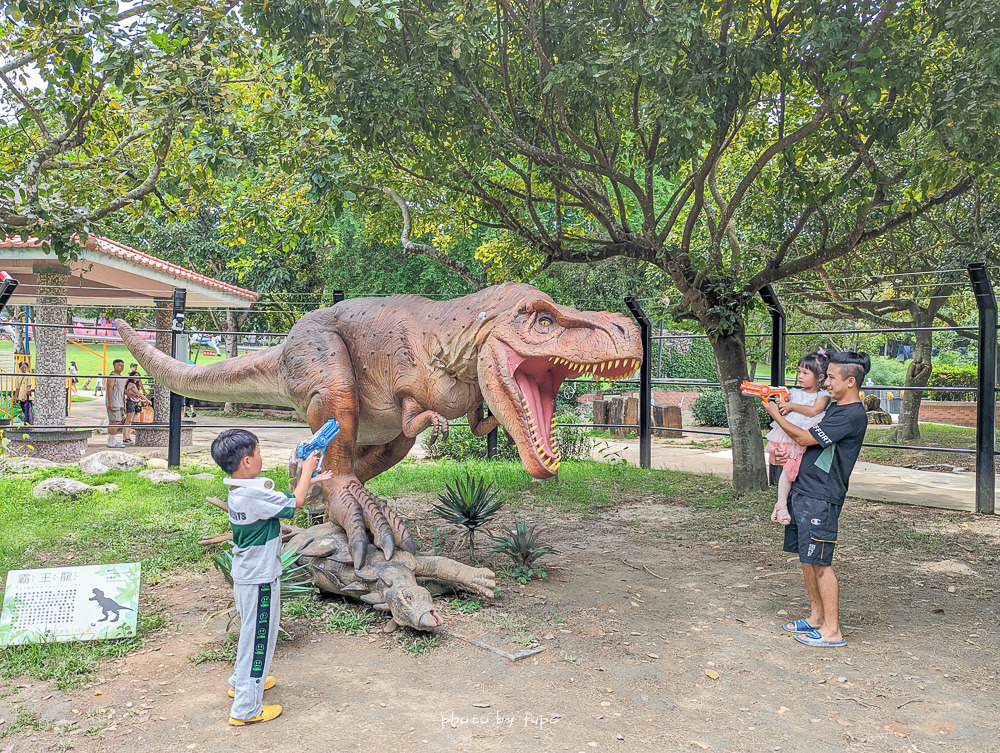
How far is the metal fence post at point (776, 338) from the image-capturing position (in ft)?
25.5

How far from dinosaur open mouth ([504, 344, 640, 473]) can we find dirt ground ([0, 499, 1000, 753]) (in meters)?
0.97

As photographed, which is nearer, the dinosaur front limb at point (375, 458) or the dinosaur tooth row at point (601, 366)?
the dinosaur tooth row at point (601, 366)

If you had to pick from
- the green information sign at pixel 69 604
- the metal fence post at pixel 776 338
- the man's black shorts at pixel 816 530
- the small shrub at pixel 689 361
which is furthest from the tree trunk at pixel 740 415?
the small shrub at pixel 689 361

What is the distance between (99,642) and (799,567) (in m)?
4.30

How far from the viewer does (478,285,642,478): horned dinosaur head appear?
370 centimetres

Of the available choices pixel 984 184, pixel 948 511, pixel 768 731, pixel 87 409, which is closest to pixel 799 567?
pixel 768 731

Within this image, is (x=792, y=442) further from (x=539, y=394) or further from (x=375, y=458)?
(x=375, y=458)

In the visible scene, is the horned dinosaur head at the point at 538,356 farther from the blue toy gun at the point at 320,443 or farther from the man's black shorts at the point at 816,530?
the man's black shorts at the point at 816,530

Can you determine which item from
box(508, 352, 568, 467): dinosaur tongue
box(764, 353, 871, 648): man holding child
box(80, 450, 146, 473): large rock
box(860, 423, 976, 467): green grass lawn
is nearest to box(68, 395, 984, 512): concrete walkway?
box(80, 450, 146, 473): large rock

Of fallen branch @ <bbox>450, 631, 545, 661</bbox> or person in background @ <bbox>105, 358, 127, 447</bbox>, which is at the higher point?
person in background @ <bbox>105, 358, 127, 447</bbox>

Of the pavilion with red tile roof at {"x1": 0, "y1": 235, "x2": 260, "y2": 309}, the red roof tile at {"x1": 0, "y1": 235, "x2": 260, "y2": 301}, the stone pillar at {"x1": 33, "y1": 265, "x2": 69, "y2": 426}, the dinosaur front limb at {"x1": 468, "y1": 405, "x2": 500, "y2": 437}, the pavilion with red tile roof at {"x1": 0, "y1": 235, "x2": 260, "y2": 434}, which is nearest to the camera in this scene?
the dinosaur front limb at {"x1": 468, "y1": 405, "x2": 500, "y2": 437}

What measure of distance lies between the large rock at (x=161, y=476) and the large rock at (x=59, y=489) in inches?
39.2

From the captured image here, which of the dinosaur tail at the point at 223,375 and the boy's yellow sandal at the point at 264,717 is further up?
the dinosaur tail at the point at 223,375

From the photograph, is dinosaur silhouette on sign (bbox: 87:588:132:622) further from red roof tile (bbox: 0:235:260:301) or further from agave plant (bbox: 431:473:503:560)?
red roof tile (bbox: 0:235:260:301)
